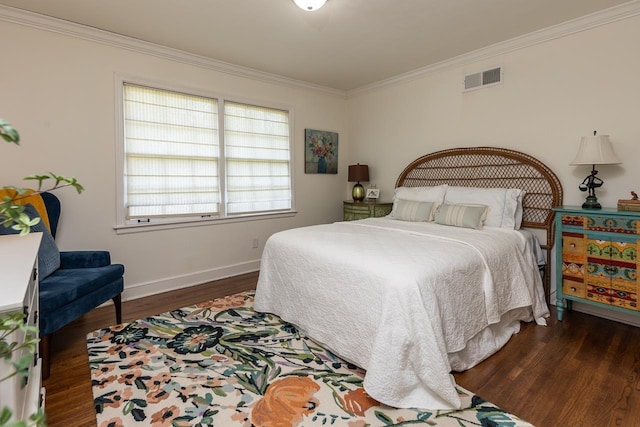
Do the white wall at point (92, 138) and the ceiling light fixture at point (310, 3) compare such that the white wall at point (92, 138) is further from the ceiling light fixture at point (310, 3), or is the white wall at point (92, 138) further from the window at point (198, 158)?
the ceiling light fixture at point (310, 3)

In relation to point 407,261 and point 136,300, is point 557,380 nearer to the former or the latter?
point 407,261

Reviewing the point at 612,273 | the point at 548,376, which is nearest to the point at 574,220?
the point at 612,273

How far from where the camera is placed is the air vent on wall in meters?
3.42

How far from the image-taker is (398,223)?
3.39 meters

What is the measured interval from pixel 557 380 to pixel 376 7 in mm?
2880

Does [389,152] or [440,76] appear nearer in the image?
[440,76]

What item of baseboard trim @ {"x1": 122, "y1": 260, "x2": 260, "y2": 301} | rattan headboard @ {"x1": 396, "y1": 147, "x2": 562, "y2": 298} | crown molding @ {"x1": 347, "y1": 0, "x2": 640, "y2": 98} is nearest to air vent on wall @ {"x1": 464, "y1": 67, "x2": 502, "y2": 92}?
crown molding @ {"x1": 347, "y1": 0, "x2": 640, "y2": 98}

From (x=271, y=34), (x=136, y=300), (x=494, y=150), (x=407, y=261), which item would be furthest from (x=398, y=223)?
(x=136, y=300)

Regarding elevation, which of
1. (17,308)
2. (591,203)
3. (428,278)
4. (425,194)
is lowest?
(428,278)

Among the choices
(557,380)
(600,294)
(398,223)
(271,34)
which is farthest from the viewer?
(398,223)

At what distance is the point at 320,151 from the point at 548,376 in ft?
12.1

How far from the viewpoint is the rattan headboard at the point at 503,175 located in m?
3.10

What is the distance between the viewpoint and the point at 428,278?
1.82 meters

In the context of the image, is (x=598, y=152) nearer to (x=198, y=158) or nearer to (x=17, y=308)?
(x=17, y=308)
